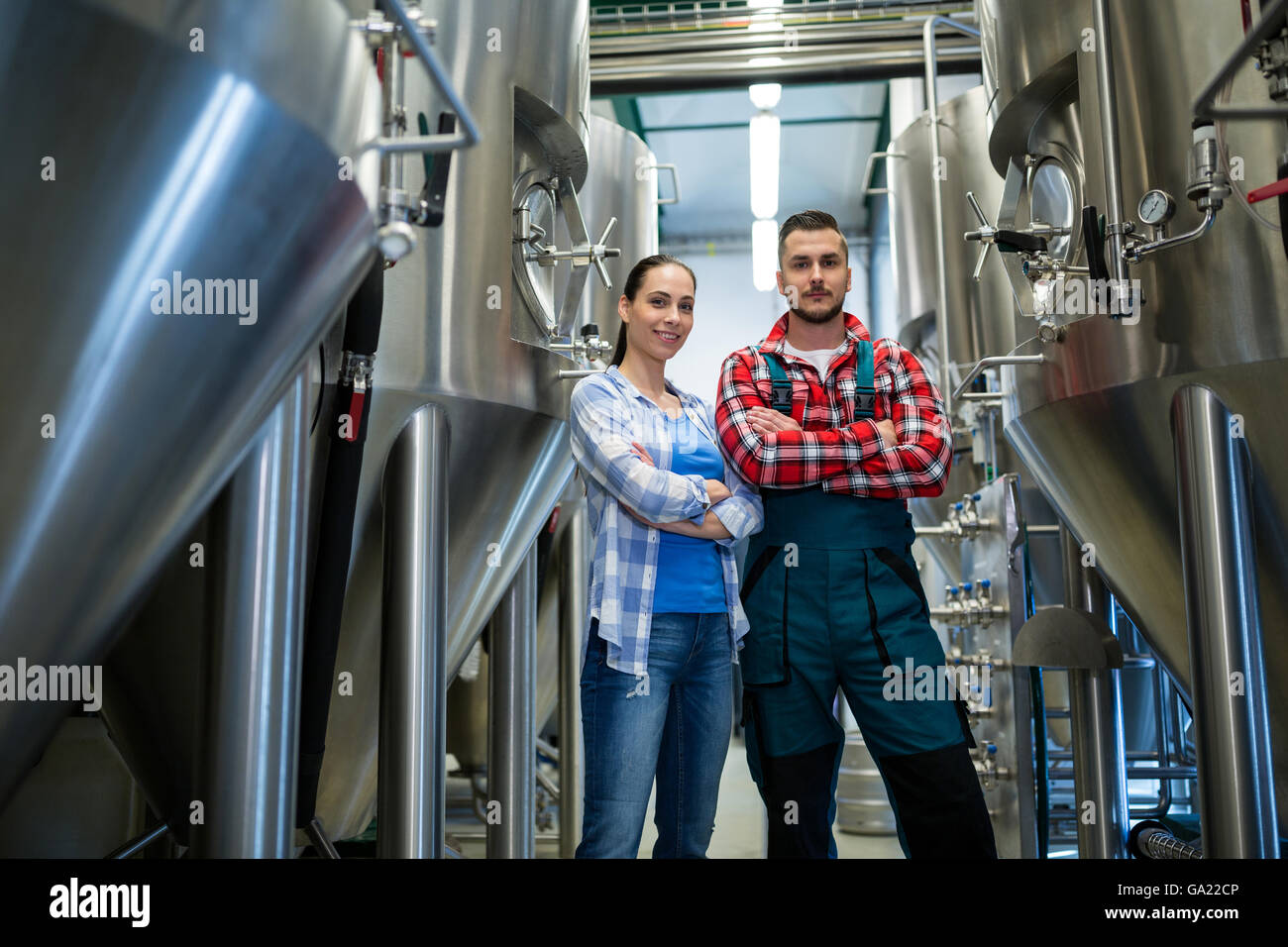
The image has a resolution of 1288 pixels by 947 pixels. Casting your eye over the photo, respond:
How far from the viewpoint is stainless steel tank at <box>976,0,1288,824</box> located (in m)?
2.06

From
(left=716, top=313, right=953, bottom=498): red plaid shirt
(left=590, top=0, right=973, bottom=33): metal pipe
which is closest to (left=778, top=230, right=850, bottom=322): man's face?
(left=716, top=313, right=953, bottom=498): red plaid shirt

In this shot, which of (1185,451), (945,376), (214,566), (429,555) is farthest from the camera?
(945,376)

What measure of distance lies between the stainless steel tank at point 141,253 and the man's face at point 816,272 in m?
1.12

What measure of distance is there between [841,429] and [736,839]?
3.08 metres

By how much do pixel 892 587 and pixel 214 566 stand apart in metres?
1.28

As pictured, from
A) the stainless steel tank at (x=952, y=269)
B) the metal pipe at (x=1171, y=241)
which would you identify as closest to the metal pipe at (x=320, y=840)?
the metal pipe at (x=1171, y=241)

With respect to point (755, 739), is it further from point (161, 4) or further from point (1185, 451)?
point (161, 4)

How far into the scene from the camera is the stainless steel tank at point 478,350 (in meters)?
2.38

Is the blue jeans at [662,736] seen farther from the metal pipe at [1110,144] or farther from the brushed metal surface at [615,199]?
the brushed metal surface at [615,199]

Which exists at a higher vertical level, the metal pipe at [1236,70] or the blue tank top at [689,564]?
the metal pipe at [1236,70]

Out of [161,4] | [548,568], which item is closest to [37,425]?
[161,4]

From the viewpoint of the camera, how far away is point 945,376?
448 centimetres

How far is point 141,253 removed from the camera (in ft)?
4.12
